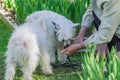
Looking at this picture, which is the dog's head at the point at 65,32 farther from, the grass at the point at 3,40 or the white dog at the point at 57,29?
the grass at the point at 3,40

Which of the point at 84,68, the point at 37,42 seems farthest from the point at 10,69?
the point at 84,68

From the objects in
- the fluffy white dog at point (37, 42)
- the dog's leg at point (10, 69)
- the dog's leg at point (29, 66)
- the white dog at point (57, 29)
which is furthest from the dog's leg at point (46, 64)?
the dog's leg at point (10, 69)

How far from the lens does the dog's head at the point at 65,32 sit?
4901 mm

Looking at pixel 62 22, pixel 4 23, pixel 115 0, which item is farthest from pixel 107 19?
pixel 4 23

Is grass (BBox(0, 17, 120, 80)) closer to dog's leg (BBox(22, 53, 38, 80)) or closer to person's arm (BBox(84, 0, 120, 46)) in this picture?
person's arm (BBox(84, 0, 120, 46))

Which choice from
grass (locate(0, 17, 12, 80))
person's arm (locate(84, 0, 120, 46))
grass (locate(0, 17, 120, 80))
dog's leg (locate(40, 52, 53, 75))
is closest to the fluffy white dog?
dog's leg (locate(40, 52, 53, 75))

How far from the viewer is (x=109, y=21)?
3986mm

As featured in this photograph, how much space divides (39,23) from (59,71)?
67 centimetres

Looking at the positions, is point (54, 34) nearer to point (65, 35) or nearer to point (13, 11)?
point (65, 35)

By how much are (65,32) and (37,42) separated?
1.43 ft

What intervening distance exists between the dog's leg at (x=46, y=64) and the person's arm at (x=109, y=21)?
0.90 metres

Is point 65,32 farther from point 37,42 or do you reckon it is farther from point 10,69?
point 10,69

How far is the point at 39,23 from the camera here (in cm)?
493

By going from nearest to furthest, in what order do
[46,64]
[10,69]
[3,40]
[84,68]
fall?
[84,68] < [10,69] < [46,64] < [3,40]
